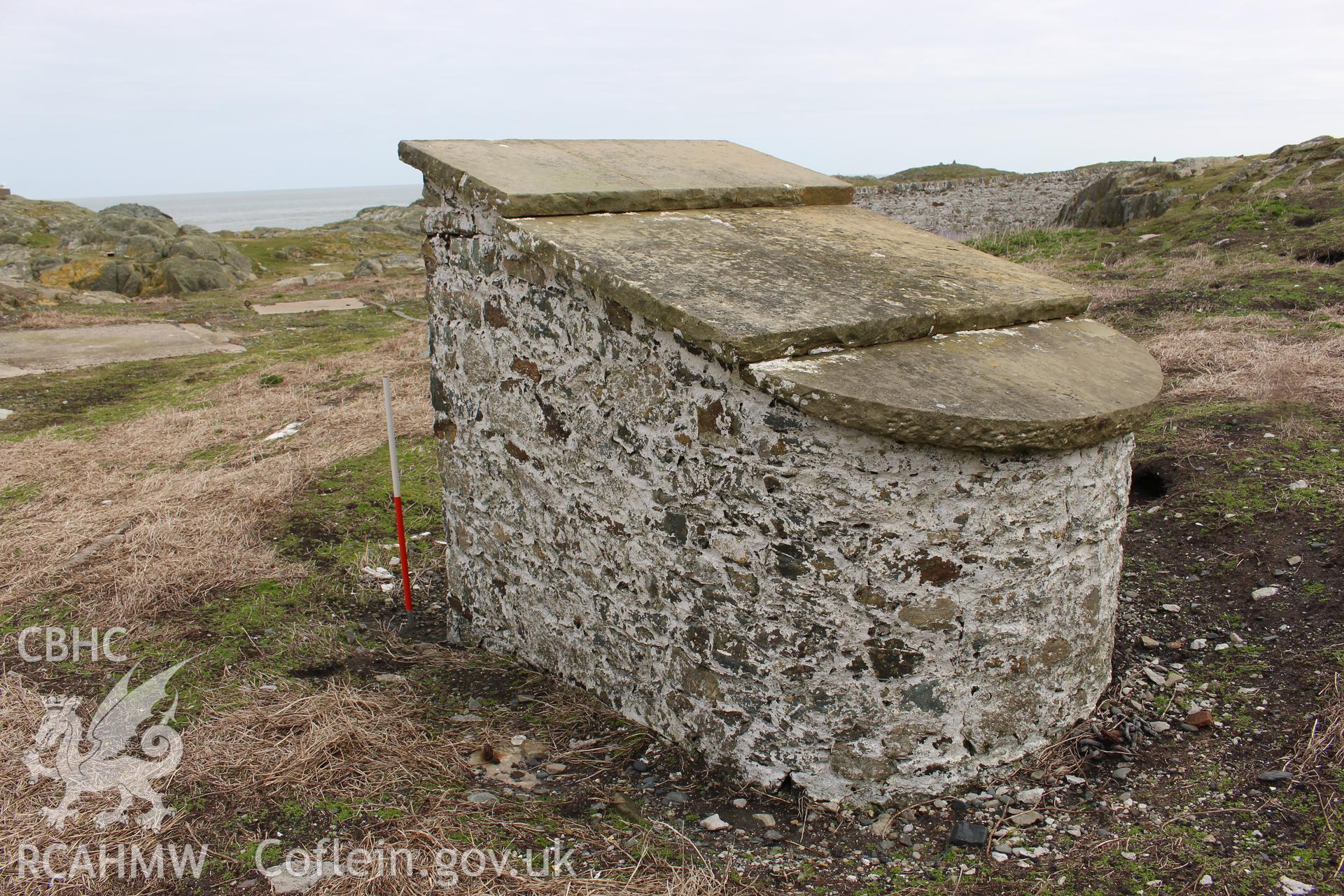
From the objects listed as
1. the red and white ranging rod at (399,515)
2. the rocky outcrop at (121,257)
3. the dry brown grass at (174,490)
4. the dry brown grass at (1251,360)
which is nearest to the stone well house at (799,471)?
the red and white ranging rod at (399,515)

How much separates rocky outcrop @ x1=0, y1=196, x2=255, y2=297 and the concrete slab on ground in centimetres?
317

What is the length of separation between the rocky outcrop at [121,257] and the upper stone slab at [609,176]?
586 inches

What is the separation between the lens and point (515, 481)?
3811 millimetres

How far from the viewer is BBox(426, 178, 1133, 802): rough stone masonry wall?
9.06 ft

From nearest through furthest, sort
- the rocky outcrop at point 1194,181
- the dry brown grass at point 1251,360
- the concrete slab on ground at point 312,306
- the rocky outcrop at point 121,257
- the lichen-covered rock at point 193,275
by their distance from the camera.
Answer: the dry brown grass at point 1251,360 < the rocky outcrop at point 1194,181 < the concrete slab on ground at point 312,306 < the rocky outcrop at point 121,257 < the lichen-covered rock at point 193,275

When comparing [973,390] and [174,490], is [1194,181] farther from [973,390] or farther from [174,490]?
[174,490]

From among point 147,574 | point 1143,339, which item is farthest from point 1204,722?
point 1143,339

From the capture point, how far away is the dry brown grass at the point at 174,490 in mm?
4723

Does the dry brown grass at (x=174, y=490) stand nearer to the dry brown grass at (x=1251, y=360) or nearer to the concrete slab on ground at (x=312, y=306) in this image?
the concrete slab on ground at (x=312, y=306)

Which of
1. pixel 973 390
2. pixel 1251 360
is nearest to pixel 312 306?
pixel 1251 360

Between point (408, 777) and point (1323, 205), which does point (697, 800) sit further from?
point (1323, 205)

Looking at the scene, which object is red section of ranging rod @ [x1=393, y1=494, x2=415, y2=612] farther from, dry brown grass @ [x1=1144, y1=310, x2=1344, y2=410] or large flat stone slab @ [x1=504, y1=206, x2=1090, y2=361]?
dry brown grass @ [x1=1144, y1=310, x2=1344, y2=410]

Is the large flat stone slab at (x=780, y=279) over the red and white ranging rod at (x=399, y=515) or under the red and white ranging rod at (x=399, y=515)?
over

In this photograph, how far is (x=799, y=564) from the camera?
2.81 meters
